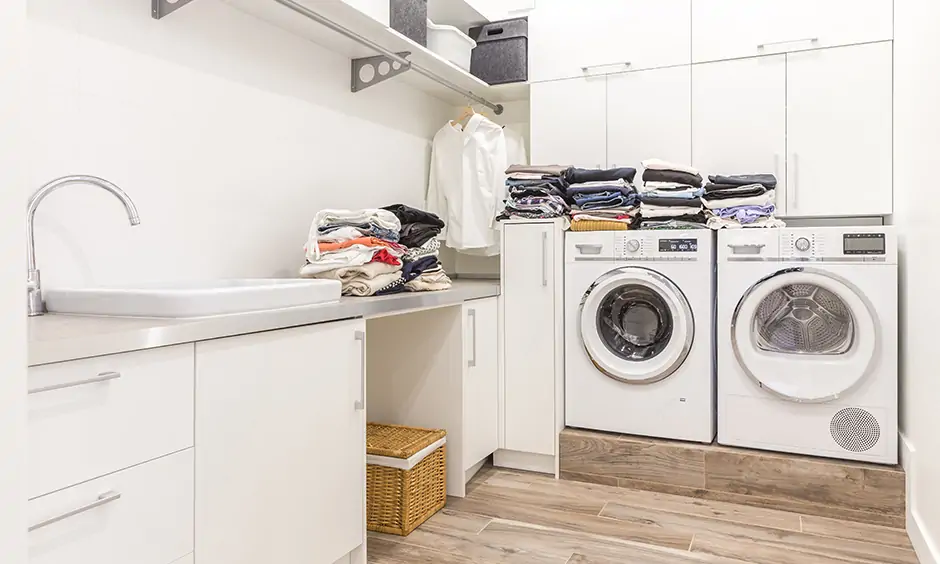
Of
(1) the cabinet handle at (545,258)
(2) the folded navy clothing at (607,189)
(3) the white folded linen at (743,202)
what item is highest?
(2) the folded navy clothing at (607,189)

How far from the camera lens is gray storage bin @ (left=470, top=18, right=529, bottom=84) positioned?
356cm

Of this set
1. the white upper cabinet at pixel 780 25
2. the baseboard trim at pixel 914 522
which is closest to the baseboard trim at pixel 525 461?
the baseboard trim at pixel 914 522

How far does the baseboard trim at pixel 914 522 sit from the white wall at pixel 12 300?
2.24 meters

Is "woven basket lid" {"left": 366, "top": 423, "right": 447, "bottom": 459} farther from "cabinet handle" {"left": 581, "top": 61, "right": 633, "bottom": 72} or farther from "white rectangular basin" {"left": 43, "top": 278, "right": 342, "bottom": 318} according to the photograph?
"cabinet handle" {"left": 581, "top": 61, "right": 633, "bottom": 72}

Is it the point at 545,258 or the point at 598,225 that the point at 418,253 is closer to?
the point at 545,258

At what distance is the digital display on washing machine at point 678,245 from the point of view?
285cm

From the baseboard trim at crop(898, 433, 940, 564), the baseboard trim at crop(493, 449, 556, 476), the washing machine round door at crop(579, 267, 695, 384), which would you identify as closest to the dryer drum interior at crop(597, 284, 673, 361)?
the washing machine round door at crop(579, 267, 695, 384)

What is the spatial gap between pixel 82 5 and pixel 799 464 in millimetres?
2831

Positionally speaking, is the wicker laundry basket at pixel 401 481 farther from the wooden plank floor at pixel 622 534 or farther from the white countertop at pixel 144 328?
the white countertop at pixel 144 328

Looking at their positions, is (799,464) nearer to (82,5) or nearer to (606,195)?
(606,195)

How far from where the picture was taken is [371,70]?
118 inches

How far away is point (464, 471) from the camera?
276 centimetres

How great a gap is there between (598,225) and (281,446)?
1.85m

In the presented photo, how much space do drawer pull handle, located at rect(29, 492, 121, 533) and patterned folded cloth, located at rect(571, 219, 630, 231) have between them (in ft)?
7.45
